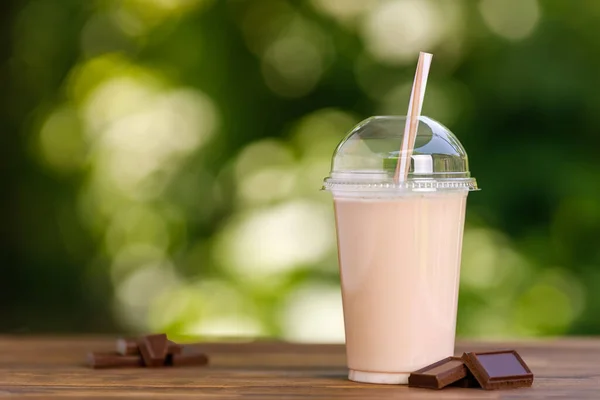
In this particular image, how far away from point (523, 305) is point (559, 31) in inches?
42.3

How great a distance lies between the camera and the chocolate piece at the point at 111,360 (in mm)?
1450

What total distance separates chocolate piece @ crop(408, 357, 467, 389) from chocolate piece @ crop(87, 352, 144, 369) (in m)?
0.44

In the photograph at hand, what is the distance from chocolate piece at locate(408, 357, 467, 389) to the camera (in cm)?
124

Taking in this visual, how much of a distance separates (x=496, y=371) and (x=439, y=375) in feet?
0.25

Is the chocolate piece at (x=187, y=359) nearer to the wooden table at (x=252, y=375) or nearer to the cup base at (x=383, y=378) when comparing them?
the wooden table at (x=252, y=375)

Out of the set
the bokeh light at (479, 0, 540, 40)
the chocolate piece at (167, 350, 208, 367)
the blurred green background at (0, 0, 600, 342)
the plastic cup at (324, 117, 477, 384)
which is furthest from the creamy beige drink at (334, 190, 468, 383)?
the bokeh light at (479, 0, 540, 40)

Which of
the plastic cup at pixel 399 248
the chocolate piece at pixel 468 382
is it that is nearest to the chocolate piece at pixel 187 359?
the plastic cup at pixel 399 248

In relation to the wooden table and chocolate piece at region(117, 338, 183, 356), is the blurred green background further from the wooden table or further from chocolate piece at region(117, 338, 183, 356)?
chocolate piece at region(117, 338, 183, 356)

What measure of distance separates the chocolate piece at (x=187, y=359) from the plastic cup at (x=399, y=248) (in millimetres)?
270

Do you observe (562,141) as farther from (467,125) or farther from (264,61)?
(264,61)

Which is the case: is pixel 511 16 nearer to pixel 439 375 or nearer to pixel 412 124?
pixel 412 124

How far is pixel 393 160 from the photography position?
4.32ft

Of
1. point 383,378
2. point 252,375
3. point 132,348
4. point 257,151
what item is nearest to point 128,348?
point 132,348

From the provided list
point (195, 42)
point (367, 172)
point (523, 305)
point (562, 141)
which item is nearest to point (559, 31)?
point (562, 141)
